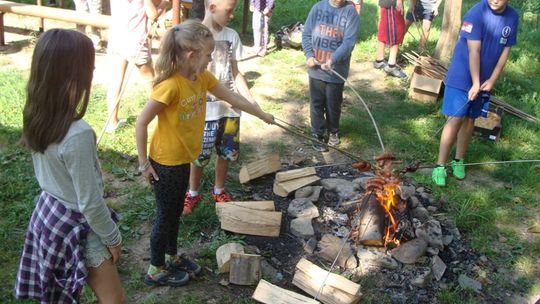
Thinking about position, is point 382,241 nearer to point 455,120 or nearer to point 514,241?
point 514,241

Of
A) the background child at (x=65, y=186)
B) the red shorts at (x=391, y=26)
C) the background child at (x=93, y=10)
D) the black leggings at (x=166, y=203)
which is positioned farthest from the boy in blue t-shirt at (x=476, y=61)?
the background child at (x=93, y=10)

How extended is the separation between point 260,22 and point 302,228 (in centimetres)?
539

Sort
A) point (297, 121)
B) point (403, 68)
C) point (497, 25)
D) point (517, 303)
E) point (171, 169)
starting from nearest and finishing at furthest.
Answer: point (171, 169) → point (517, 303) → point (497, 25) → point (297, 121) → point (403, 68)

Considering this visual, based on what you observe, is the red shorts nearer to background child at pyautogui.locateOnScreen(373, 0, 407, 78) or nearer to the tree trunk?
background child at pyautogui.locateOnScreen(373, 0, 407, 78)

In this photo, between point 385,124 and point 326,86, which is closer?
point 326,86

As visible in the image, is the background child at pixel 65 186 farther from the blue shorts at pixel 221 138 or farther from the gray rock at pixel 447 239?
the gray rock at pixel 447 239

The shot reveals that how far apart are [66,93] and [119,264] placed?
2.02 m

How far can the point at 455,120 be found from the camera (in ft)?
17.2

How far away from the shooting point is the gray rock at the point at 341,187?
4637mm

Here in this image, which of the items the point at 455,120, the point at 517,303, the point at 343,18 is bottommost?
the point at 517,303

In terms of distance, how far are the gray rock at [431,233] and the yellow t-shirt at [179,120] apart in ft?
6.56

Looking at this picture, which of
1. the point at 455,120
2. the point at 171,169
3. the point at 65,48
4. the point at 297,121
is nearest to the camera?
the point at 65,48

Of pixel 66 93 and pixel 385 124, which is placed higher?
pixel 66 93

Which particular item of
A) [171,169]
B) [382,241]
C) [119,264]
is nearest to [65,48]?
[171,169]
